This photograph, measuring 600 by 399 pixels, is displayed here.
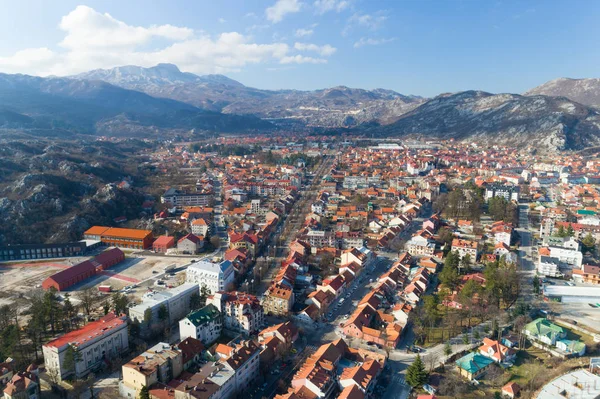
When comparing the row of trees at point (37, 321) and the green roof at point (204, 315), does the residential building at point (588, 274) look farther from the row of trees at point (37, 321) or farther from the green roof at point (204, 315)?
the row of trees at point (37, 321)

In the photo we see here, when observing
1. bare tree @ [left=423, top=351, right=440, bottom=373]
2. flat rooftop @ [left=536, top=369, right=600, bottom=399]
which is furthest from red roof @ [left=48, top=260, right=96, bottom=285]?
flat rooftop @ [left=536, top=369, right=600, bottom=399]

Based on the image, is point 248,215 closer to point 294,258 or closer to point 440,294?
point 294,258

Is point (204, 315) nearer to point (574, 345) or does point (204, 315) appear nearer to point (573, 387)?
point (573, 387)

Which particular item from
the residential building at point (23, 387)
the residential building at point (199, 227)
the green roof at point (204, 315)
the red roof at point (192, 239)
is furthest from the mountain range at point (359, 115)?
the residential building at point (23, 387)

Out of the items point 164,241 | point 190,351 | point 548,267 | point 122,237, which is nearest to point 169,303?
point 190,351

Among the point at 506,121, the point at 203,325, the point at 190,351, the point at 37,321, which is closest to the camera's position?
the point at 190,351

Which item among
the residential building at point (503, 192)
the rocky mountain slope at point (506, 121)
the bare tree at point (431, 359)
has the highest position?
the rocky mountain slope at point (506, 121)
